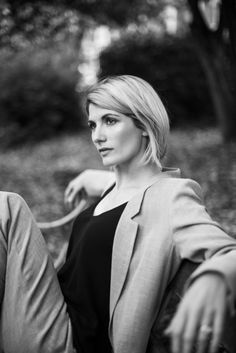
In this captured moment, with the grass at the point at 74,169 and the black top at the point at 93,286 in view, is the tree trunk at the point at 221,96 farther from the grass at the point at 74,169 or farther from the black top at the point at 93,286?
the black top at the point at 93,286

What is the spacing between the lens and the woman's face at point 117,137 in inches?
91.0

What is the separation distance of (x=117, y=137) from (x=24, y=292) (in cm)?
89

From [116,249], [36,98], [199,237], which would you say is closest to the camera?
[199,237]

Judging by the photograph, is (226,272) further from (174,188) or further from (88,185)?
(88,185)

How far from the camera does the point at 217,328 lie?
136 centimetres

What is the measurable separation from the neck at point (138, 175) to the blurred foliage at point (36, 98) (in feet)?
37.3

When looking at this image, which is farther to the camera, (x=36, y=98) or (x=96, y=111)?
(x=36, y=98)

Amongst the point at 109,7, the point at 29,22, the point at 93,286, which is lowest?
the point at 93,286

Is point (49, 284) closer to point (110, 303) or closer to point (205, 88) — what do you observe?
point (110, 303)

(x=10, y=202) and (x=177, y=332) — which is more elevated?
(x=10, y=202)

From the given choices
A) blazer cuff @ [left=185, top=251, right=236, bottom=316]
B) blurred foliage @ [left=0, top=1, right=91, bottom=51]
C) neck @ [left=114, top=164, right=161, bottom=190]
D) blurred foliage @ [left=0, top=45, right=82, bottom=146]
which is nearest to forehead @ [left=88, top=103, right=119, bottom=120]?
neck @ [left=114, top=164, right=161, bottom=190]

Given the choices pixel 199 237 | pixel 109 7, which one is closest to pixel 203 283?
pixel 199 237

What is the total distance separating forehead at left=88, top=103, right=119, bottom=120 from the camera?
2.32 metres

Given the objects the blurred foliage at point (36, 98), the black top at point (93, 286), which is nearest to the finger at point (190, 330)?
the black top at point (93, 286)
